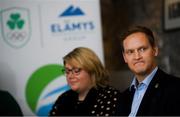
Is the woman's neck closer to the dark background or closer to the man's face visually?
the man's face

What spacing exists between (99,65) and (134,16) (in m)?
1.81

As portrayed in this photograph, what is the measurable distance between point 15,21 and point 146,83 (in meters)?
1.45

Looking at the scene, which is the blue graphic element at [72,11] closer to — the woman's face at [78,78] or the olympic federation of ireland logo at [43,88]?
the olympic federation of ireland logo at [43,88]

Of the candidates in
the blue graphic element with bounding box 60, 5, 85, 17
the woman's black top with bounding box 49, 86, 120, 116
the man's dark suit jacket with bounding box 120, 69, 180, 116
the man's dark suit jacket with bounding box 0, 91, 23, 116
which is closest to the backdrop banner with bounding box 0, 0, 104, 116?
the blue graphic element with bounding box 60, 5, 85, 17

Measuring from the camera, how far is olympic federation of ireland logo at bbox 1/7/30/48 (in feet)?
9.12

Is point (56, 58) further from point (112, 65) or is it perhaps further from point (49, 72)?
point (112, 65)

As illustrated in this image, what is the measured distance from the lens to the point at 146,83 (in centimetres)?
173

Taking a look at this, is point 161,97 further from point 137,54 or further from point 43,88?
point 43,88

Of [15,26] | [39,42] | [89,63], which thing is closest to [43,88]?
[39,42]

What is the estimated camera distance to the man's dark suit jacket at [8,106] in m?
2.53

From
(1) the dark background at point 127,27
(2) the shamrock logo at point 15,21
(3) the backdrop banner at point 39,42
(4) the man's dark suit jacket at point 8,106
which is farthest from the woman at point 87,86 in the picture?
(1) the dark background at point 127,27

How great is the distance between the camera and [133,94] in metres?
1.82

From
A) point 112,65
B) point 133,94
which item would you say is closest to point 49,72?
point 133,94

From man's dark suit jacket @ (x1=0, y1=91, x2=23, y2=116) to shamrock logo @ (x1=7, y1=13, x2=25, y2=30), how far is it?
0.55 metres
